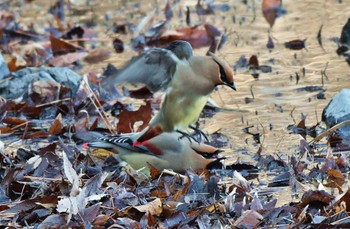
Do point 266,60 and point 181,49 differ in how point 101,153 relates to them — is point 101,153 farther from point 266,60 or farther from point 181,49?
point 266,60

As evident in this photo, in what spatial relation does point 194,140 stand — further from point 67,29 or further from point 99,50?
point 67,29

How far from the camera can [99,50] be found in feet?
28.7

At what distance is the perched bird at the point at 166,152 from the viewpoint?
17.6 ft

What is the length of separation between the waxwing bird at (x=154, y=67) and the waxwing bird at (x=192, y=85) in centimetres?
4

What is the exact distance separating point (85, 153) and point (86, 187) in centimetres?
124

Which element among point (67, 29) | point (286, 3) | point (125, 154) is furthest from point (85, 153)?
point (286, 3)

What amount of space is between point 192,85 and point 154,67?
23 centimetres

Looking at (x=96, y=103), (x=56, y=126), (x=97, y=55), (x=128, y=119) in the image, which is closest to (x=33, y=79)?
(x=96, y=103)

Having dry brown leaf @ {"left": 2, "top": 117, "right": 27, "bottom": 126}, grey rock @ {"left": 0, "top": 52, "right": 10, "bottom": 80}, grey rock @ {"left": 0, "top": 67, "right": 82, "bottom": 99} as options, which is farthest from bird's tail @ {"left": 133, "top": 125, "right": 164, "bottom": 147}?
grey rock @ {"left": 0, "top": 52, "right": 10, "bottom": 80}

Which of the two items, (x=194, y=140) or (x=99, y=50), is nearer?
(x=194, y=140)

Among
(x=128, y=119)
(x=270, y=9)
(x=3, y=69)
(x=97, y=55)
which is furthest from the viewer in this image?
(x=270, y=9)

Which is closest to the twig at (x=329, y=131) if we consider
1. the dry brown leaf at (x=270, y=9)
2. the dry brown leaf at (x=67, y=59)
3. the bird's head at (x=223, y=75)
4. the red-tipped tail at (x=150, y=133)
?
the bird's head at (x=223, y=75)

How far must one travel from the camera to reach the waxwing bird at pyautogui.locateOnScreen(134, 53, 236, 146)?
527 cm

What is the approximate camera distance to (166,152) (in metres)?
5.45
